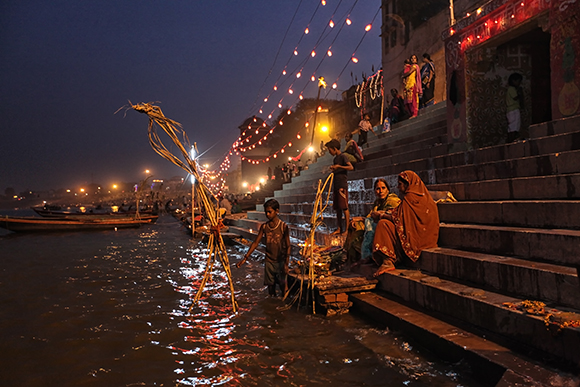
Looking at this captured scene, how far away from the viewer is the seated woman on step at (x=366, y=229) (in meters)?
5.43

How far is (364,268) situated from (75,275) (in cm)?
700

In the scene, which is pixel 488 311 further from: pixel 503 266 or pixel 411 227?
pixel 411 227

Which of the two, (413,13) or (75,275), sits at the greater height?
(413,13)

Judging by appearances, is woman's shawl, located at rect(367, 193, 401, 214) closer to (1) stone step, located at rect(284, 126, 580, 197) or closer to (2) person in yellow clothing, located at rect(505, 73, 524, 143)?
(1) stone step, located at rect(284, 126, 580, 197)

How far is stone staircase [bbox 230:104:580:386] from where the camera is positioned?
9.41ft

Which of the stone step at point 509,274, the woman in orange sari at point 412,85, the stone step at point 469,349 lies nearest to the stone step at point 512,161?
the stone step at point 509,274

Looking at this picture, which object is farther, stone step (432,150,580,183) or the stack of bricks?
the stack of bricks

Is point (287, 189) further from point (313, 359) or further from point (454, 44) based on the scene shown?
point (313, 359)

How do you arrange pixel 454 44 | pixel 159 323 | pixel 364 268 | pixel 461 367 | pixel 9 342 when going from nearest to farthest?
pixel 461 367, pixel 9 342, pixel 159 323, pixel 364 268, pixel 454 44

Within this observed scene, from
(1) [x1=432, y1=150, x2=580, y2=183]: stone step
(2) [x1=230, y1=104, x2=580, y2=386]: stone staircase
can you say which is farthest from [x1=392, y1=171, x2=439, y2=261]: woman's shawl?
(1) [x1=432, y1=150, x2=580, y2=183]: stone step

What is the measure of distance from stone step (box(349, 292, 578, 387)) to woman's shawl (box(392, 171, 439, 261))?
2.90ft

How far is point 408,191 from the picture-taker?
4.96m

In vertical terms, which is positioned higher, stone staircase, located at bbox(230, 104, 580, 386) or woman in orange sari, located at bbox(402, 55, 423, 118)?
woman in orange sari, located at bbox(402, 55, 423, 118)

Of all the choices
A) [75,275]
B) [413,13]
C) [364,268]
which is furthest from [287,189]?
[413,13]
